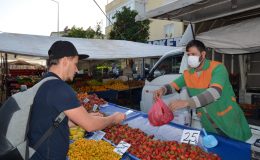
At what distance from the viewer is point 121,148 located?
115 inches

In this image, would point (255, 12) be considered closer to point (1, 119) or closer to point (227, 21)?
point (227, 21)

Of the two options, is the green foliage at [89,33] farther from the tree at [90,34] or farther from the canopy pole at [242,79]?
the canopy pole at [242,79]

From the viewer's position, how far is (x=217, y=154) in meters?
2.71

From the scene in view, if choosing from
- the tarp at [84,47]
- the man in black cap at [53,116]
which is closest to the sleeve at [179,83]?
the man in black cap at [53,116]

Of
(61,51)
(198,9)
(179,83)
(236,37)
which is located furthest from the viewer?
(236,37)

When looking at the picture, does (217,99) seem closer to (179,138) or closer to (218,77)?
(218,77)

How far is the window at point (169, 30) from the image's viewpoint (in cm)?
2300

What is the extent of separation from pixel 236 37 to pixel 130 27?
15.7 metres

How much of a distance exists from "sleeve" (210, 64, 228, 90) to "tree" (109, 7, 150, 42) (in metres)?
17.1

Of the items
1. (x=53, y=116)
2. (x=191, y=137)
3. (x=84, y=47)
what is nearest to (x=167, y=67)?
(x=84, y=47)

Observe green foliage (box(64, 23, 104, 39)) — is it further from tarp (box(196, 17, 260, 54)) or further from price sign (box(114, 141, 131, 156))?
price sign (box(114, 141, 131, 156))

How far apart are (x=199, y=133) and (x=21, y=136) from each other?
1.70m

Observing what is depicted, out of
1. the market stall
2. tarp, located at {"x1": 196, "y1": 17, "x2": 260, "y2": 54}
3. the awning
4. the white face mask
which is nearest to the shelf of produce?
the market stall

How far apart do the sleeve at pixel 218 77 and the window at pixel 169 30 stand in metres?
20.0
